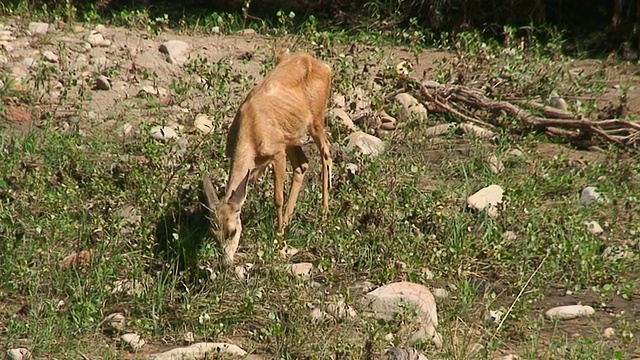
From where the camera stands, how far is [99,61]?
11.8 meters

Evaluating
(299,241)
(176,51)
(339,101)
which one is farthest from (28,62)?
(299,241)

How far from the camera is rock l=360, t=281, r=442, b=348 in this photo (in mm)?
7367

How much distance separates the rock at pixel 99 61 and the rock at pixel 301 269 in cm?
430

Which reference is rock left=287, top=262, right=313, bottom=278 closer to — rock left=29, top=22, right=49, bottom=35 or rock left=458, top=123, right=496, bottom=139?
rock left=458, top=123, right=496, bottom=139

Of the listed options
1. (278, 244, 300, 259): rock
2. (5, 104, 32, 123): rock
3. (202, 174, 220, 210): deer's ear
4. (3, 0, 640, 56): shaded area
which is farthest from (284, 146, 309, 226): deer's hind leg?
(3, 0, 640, 56): shaded area

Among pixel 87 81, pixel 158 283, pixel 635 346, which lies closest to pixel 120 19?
pixel 87 81

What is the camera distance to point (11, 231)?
8.36 meters

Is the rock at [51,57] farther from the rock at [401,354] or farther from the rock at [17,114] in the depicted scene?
the rock at [401,354]

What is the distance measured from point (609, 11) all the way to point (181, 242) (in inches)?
307

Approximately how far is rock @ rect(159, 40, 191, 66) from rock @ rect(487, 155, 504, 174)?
3593mm

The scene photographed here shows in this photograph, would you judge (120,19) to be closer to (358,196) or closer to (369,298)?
(358,196)

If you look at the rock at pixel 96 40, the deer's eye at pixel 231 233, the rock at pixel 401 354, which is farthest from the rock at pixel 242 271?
the rock at pixel 96 40

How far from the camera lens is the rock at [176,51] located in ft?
39.6

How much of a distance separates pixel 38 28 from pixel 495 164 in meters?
5.35
